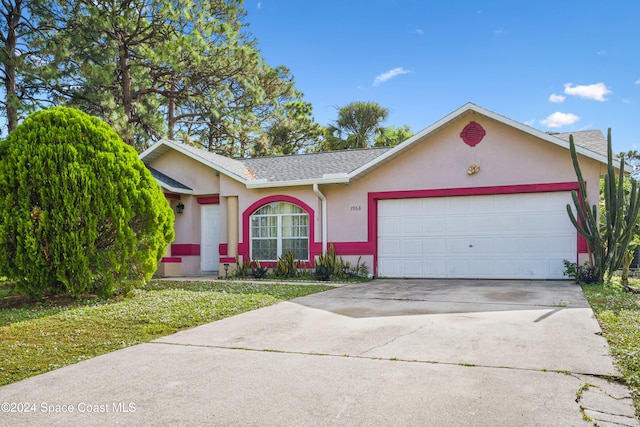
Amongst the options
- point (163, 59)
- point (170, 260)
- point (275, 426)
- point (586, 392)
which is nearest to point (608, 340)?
point (586, 392)

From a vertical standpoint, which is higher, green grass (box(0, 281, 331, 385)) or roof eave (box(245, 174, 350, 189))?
roof eave (box(245, 174, 350, 189))

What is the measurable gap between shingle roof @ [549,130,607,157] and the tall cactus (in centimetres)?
108

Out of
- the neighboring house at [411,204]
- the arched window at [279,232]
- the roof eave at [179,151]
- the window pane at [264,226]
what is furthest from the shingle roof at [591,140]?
the roof eave at [179,151]

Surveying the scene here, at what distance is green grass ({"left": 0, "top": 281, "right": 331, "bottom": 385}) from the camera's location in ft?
17.9

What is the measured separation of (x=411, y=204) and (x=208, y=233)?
6.91m

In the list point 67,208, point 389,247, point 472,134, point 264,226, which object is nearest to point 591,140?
point 472,134

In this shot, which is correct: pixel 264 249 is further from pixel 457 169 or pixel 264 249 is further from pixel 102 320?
pixel 102 320

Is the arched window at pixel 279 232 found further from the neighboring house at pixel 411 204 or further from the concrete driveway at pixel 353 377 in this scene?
the concrete driveway at pixel 353 377

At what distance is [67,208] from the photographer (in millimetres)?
8586

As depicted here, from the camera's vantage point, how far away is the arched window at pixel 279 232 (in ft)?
47.8

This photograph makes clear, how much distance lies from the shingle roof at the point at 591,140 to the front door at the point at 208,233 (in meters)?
10.5

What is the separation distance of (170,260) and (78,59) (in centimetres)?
1163

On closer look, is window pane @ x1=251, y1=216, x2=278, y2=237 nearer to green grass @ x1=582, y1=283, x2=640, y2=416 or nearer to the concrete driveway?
the concrete driveway

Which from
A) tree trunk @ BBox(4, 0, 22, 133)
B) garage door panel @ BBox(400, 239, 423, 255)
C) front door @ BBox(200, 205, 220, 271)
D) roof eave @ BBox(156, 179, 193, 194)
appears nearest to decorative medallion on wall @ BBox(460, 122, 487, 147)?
garage door panel @ BBox(400, 239, 423, 255)
